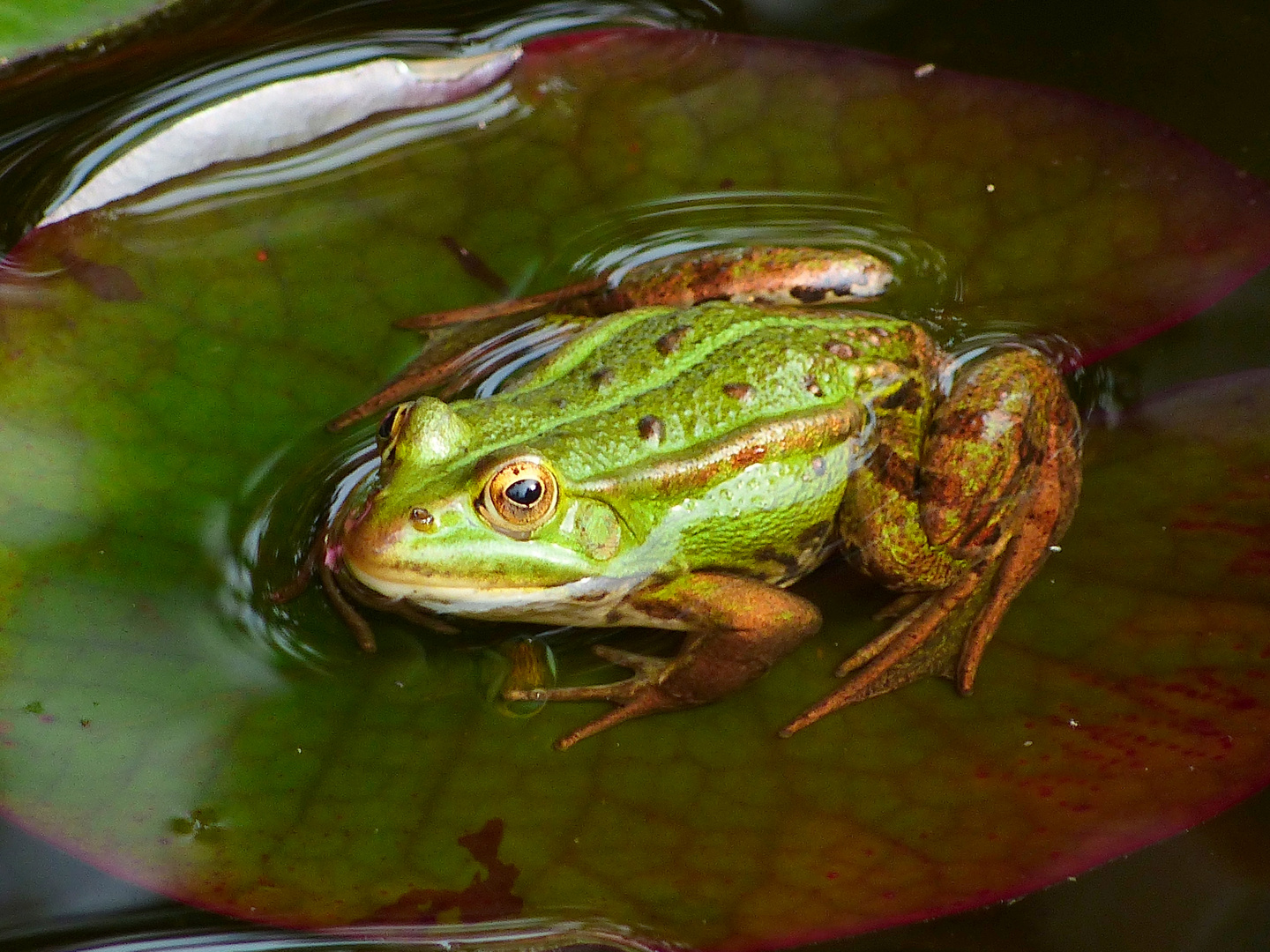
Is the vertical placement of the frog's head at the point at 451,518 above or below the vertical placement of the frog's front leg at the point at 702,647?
above

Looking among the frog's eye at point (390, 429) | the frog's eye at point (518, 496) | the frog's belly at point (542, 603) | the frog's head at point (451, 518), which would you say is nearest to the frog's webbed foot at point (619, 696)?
the frog's belly at point (542, 603)

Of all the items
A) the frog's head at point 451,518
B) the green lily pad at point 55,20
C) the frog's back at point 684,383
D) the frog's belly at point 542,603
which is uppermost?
the green lily pad at point 55,20

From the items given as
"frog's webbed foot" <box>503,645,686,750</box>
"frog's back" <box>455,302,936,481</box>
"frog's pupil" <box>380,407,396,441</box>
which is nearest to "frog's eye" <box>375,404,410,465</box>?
"frog's pupil" <box>380,407,396,441</box>

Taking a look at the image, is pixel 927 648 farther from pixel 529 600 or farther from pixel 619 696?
pixel 529 600

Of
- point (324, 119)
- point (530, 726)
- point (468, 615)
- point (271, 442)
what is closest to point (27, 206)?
point (324, 119)

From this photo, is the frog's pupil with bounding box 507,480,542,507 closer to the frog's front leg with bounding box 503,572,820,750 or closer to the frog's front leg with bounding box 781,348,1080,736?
the frog's front leg with bounding box 503,572,820,750

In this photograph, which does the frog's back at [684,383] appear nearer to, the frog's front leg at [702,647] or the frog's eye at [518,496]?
the frog's eye at [518,496]

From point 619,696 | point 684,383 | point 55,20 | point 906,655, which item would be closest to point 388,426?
point 684,383

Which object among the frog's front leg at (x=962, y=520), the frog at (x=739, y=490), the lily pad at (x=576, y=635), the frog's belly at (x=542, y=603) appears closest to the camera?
the lily pad at (x=576, y=635)
